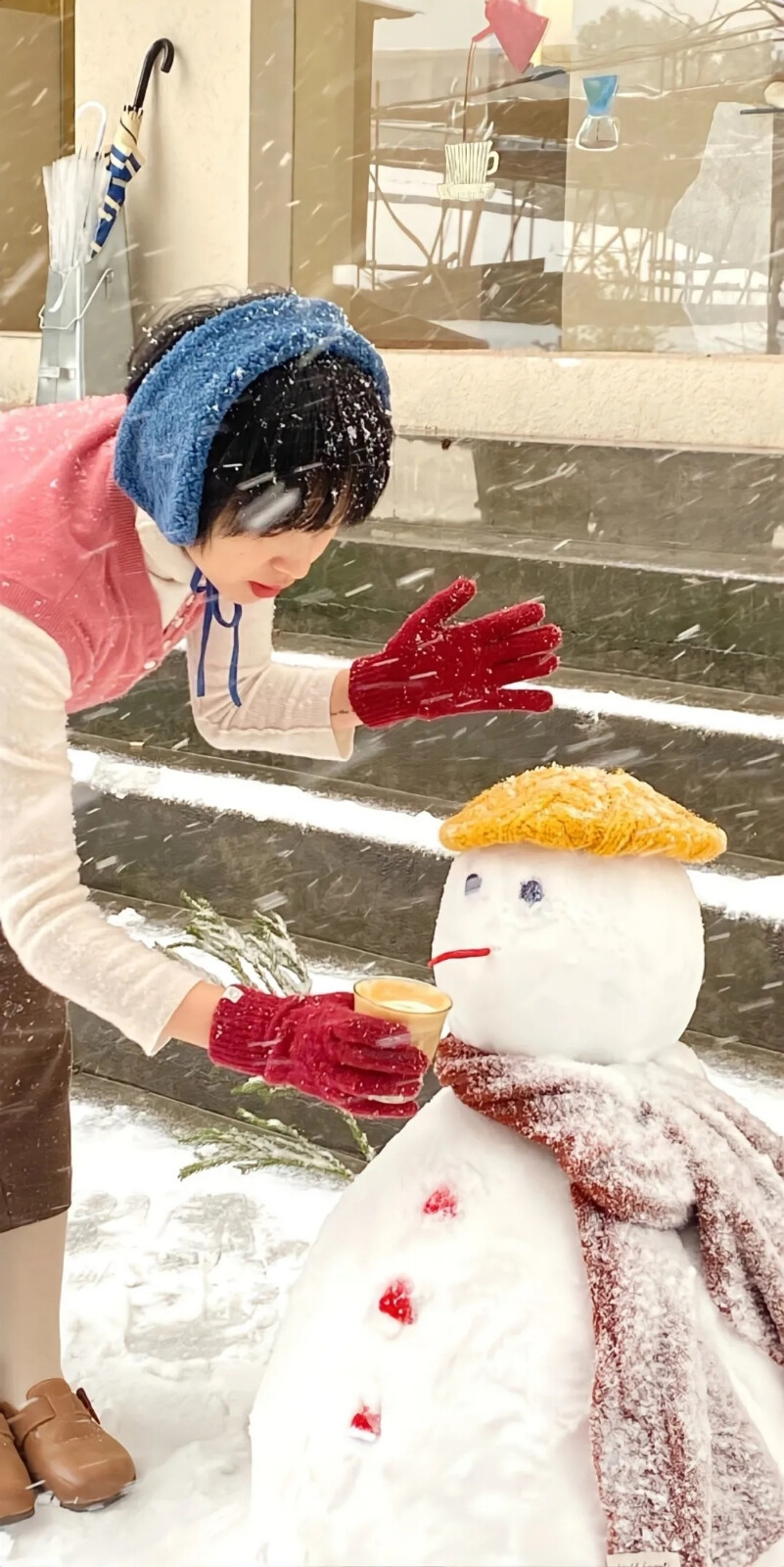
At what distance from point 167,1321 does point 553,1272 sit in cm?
118

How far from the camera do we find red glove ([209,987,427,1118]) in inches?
58.3

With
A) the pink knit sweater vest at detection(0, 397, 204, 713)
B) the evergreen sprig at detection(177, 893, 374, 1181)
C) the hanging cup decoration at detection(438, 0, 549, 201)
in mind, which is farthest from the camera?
the hanging cup decoration at detection(438, 0, 549, 201)

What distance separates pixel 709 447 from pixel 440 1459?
12.1 ft

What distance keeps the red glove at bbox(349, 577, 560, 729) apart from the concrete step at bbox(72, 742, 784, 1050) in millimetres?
979

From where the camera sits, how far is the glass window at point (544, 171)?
4938 millimetres

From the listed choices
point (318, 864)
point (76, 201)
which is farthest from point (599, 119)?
point (318, 864)

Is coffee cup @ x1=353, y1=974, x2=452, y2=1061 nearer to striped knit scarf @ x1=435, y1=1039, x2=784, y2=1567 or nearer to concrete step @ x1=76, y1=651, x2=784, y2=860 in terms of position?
striped knit scarf @ x1=435, y1=1039, x2=784, y2=1567

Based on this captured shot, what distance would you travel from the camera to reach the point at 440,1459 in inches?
54.8

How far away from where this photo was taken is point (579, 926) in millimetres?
1559

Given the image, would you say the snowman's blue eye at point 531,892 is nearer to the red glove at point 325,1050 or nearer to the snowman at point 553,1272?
the snowman at point 553,1272

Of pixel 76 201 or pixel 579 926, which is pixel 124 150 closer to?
pixel 76 201

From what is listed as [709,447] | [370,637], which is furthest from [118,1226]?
[709,447]

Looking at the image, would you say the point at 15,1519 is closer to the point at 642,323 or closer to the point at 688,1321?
the point at 688,1321

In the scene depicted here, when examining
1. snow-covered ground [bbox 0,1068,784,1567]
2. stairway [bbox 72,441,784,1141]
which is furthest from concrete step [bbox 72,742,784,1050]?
snow-covered ground [bbox 0,1068,784,1567]
